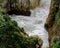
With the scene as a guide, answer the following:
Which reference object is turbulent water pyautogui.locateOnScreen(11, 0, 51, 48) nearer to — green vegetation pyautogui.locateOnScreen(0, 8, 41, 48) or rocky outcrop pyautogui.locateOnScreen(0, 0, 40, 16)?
rocky outcrop pyautogui.locateOnScreen(0, 0, 40, 16)

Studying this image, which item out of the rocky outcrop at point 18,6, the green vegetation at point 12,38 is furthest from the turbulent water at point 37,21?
the green vegetation at point 12,38

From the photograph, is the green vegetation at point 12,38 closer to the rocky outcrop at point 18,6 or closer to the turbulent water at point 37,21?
the turbulent water at point 37,21

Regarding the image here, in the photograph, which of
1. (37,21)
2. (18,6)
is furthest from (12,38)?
(18,6)

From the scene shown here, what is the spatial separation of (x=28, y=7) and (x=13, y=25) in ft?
27.1

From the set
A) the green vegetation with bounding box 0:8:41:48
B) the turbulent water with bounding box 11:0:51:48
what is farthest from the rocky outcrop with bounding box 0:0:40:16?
the green vegetation with bounding box 0:8:41:48

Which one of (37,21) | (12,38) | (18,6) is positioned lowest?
(37,21)

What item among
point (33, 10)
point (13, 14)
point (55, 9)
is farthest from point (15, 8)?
point (55, 9)

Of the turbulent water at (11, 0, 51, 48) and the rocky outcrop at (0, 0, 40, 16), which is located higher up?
the rocky outcrop at (0, 0, 40, 16)

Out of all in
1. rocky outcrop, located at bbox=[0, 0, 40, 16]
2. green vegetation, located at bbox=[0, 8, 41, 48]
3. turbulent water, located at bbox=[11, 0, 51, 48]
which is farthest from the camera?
rocky outcrop, located at bbox=[0, 0, 40, 16]

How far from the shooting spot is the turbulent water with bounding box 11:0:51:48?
13.5m

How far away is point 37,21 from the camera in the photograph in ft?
51.2

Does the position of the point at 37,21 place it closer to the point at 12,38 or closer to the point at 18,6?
the point at 18,6

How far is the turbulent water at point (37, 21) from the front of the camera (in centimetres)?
1346

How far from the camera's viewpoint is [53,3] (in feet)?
44.7
